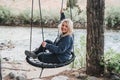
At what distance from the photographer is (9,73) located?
662cm

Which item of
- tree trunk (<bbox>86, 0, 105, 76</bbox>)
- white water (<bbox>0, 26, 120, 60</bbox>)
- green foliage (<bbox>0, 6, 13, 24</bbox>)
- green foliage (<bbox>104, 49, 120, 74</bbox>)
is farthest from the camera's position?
green foliage (<bbox>0, 6, 13, 24</bbox>)

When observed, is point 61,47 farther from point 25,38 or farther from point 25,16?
point 25,16

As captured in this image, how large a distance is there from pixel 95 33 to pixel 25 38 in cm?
514

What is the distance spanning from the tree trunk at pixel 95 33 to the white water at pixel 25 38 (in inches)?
118

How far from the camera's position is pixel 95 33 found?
5652mm

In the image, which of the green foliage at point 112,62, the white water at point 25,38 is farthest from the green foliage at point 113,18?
the green foliage at point 112,62

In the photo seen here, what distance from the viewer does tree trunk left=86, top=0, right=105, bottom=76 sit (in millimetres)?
5586

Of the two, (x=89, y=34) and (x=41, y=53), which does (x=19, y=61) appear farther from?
(x=41, y=53)

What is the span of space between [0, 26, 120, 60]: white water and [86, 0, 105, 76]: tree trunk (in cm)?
300

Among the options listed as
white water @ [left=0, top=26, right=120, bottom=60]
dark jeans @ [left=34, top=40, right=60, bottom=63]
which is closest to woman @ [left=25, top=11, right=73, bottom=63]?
dark jeans @ [left=34, top=40, right=60, bottom=63]

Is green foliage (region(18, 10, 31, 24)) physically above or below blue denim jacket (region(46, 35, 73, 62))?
above

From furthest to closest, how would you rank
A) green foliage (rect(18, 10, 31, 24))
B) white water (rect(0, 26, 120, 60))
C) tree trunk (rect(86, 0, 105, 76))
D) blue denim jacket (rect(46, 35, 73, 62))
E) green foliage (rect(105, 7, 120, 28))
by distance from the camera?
1. green foliage (rect(18, 10, 31, 24))
2. green foliage (rect(105, 7, 120, 28))
3. white water (rect(0, 26, 120, 60))
4. tree trunk (rect(86, 0, 105, 76))
5. blue denim jacket (rect(46, 35, 73, 62))

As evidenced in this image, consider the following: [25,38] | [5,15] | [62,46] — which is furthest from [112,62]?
[5,15]

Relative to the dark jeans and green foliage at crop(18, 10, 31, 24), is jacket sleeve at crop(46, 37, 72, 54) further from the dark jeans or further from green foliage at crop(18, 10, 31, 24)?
green foliage at crop(18, 10, 31, 24)
